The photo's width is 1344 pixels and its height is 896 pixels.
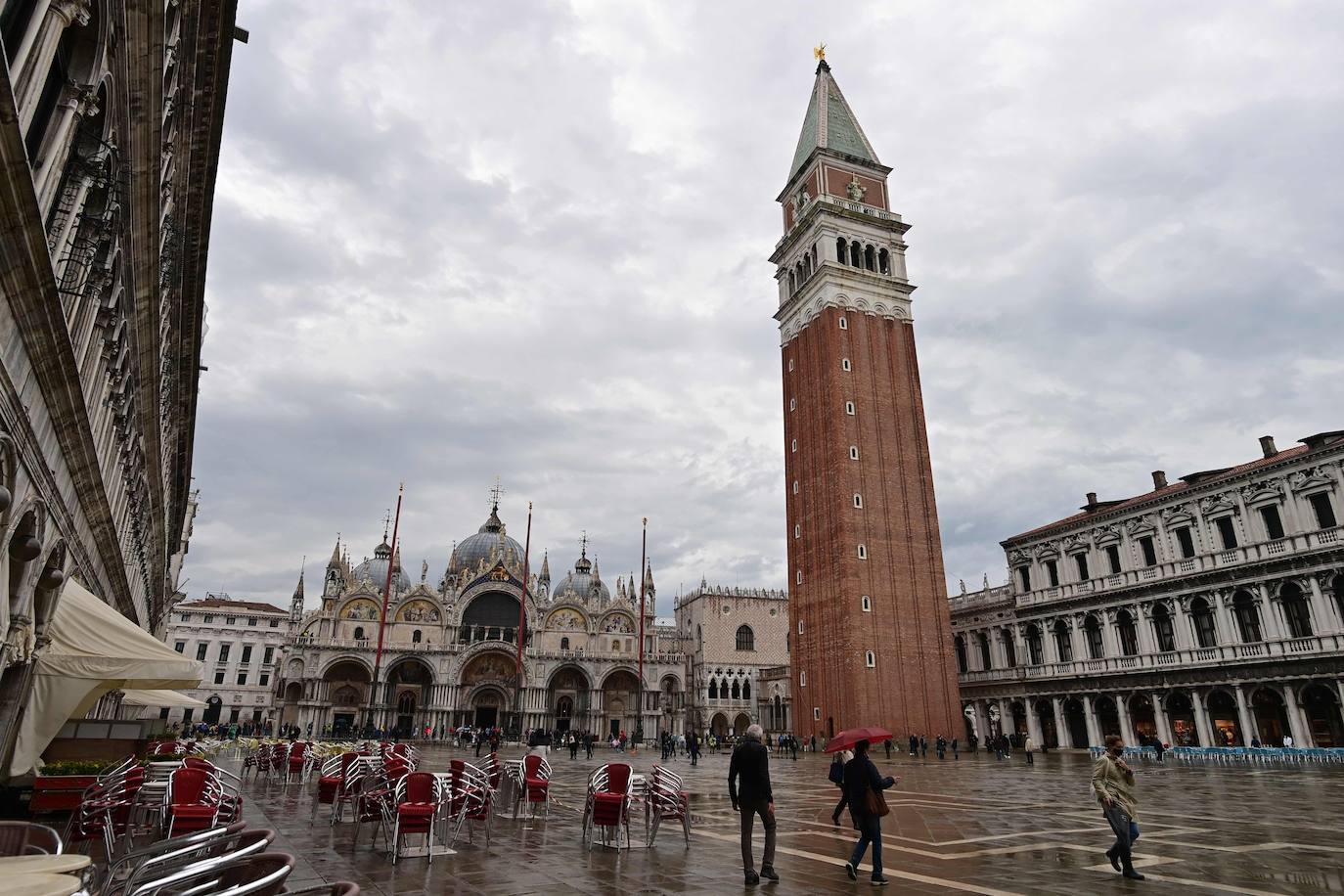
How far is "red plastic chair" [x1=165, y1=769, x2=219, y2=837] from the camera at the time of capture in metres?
7.64

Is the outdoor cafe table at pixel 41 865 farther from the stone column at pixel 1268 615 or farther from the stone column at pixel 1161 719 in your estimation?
the stone column at pixel 1161 719

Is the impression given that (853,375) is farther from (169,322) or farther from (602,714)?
(169,322)

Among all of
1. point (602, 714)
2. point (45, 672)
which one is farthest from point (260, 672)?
point (45, 672)

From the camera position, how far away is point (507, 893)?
6.81 metres

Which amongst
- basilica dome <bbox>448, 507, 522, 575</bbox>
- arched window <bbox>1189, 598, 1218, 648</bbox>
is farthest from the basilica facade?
arched window <bbox>1189, 598, 1218, 648</bbox>

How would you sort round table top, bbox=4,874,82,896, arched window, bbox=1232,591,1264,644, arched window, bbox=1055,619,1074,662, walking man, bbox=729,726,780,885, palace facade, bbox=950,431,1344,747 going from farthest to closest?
1. arched window, bbox=1055,619,1074,662
2. arched window, bbox=1232,591,1264,644
3. palace facade, bbox=950,431,1344,747
4. walking man, bbox=729,726,780,885
5. round table top, bbox=4,874,82,896

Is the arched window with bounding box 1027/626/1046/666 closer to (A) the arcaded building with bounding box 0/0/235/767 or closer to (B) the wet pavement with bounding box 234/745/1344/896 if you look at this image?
(B) the wet pavement with bounding box 234/745/1344/896

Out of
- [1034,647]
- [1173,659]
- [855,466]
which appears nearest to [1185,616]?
[1173,659]

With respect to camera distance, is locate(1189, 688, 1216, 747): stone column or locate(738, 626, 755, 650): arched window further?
locate(738, 626, 755, 650): arched window

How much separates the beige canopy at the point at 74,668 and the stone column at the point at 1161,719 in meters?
36.8

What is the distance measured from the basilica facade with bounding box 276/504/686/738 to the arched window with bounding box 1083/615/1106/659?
2535 centimetres

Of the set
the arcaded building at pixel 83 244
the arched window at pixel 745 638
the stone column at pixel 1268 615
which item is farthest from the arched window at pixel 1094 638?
the arcaded building at pixel 83 244

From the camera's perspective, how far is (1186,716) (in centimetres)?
3250

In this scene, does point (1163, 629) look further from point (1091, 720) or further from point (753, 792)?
point (753, 792)
